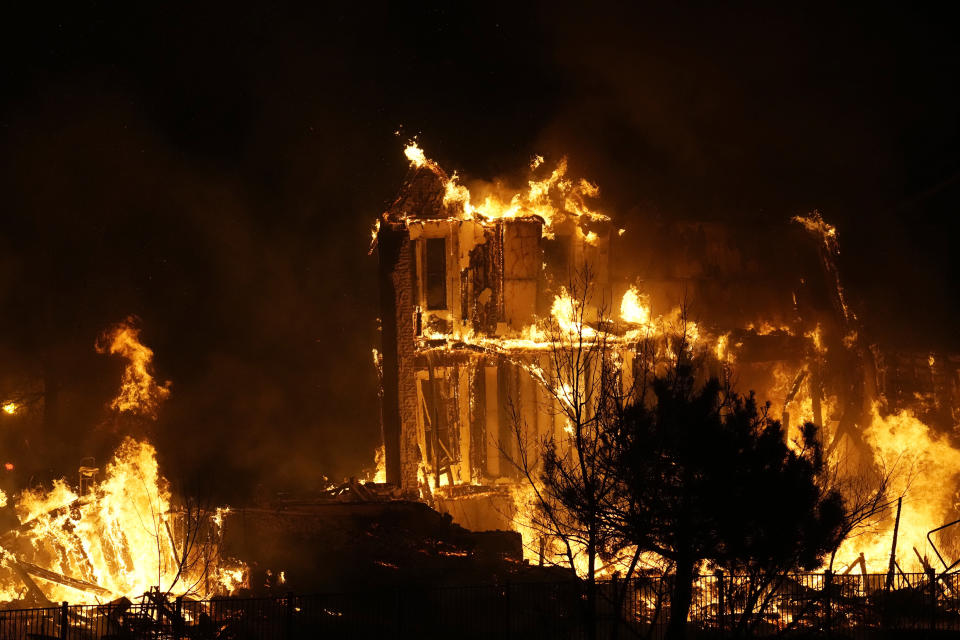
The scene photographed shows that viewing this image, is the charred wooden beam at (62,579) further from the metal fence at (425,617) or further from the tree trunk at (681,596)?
the tree trunk at (681,596)

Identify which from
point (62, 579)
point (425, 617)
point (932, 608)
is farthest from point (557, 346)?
point (62, 579)

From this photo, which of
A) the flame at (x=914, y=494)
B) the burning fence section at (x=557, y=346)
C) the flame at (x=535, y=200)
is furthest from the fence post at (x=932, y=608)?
the flame at (x=535, y=200)

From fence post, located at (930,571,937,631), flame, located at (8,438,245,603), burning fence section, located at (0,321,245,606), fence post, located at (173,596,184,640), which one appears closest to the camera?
fence post, located at (173,596,184,640)

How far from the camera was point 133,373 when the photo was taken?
27.7m

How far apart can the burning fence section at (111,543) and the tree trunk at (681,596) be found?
9684mm

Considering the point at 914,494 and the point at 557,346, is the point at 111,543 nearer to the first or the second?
the point at 557,346

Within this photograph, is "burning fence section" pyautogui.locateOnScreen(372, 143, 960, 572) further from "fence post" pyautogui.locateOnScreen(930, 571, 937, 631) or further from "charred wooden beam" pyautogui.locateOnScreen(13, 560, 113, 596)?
"charred wooden beam" pyautogui.locateOnScreen(13, 560, 113, 596)

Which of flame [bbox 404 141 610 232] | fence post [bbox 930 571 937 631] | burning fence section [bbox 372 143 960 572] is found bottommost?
fence post [bbox 930 571 937 631]

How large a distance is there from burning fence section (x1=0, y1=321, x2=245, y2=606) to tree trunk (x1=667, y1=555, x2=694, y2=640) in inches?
381

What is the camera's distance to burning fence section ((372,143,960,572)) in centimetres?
2056

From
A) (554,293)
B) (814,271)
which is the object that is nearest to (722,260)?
(814,271)

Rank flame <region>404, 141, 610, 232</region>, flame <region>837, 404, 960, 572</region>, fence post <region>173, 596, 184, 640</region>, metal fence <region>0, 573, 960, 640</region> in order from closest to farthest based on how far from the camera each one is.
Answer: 1. fence post <region>173, 596, 184, 640</region>
2. metal fence <region>0, 573, 960, 640</region>
3. flame <region>837, 404, 960, 572</region>
4. flame <region>404, 141, 610, 232</region>

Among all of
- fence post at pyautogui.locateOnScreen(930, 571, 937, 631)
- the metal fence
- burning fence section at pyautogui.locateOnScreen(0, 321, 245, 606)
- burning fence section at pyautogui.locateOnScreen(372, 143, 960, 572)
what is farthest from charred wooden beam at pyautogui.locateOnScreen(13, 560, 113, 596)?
fence post at pyautogui.locateOnScreen(930, 571, 937, 631)

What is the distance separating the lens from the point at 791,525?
31.0 ft
